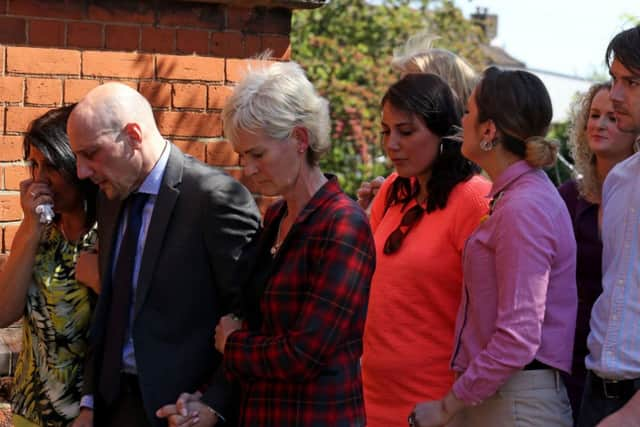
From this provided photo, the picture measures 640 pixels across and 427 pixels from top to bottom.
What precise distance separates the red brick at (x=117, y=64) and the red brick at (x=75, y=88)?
4 centimetres

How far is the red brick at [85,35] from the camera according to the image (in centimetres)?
510

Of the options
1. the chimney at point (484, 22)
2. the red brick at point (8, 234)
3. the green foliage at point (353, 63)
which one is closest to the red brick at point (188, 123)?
the red brick at point (8, 234)

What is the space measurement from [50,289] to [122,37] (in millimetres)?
1686

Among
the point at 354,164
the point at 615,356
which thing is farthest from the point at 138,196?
the point at 354,164

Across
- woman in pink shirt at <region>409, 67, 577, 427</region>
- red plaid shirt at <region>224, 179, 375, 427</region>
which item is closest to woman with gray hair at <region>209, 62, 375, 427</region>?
red plaid shirt at <region>224, 179, 375, 427</region>

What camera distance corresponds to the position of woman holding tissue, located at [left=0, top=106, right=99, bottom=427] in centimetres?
391

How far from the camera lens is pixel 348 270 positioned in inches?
125

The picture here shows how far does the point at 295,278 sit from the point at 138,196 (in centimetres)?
76

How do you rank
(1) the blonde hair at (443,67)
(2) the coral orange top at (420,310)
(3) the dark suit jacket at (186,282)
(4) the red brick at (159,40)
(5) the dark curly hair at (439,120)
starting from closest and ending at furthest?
(3) the dark suit jacket at (186,282), (2) the coral orange top at (420,310), (5) the dark curly hair at (439,120), (1) the blonde hair at (443,67), (4) the red brick at (159,40)

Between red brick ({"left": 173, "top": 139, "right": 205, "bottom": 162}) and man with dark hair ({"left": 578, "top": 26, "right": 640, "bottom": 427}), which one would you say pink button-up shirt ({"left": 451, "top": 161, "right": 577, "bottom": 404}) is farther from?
red brick ({"left": 173, "top": 139, "right": 205, "bottom": 162})

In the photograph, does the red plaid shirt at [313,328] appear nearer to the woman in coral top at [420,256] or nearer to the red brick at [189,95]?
the woman in coral top at [420,256]

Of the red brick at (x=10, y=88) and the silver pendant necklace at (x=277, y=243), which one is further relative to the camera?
the red brick at (x=10, y=88)

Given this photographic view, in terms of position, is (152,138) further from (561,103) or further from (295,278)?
(561,103)

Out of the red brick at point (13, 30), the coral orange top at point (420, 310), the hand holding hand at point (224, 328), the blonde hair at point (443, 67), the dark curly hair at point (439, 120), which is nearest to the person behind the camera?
the hand holding hand at point (224, 328)
